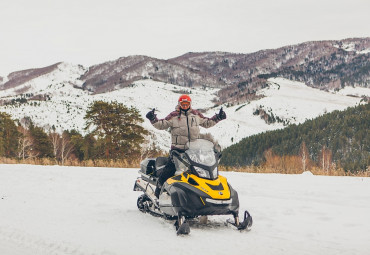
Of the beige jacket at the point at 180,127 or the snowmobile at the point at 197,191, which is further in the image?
the beige jacket at the point at 180,127

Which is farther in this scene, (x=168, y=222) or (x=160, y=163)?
(x=160, y=163)

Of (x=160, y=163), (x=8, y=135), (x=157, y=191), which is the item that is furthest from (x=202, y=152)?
(x=8, y=135)

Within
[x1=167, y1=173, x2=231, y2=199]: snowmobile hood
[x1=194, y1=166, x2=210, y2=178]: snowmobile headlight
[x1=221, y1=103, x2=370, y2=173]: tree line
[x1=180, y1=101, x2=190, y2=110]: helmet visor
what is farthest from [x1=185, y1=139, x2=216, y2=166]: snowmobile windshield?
[x1=221, y1=103, x2=370, y2=173]: tree line

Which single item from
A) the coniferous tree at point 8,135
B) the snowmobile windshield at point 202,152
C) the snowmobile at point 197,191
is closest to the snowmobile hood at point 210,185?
the snowmobile at point 197,191

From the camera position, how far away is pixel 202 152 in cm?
609

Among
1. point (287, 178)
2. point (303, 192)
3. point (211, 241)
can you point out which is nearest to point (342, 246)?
point (211, 241)

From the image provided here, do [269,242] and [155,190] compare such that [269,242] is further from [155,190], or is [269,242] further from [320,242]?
[155,190]

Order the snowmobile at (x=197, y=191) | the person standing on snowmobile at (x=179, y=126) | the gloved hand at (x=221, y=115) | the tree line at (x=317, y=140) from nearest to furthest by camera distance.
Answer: the snowmobile at (x=197, y=191) < the person standing on snowmobile at (x=179, y=126) < the gloved hand at (x=221, y=115) < the tree line at (x=317, y=140)

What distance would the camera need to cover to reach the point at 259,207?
8.14 metres

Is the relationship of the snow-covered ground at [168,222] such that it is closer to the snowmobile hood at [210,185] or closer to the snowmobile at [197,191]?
the snowmobile at [197,191]

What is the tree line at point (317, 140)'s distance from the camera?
102 m

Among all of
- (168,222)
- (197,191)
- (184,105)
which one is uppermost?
(184,105)

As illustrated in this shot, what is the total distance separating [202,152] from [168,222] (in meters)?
1.61

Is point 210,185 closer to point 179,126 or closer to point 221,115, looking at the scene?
point 179,126
